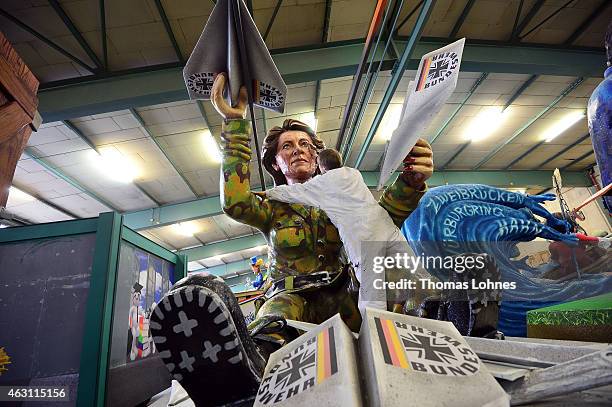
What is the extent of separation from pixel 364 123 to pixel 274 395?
5.21m

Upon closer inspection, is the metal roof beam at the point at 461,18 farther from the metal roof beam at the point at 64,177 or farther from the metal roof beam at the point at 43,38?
the metal roof beam at the point at 64,177

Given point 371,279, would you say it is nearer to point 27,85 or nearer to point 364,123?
point 27,85

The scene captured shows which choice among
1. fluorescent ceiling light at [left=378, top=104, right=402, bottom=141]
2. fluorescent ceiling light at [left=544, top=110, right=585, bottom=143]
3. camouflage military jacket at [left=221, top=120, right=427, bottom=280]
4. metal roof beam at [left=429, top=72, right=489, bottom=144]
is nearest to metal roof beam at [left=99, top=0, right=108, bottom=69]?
camouflage military jacket at [left=221, top=120, right=427, bottom=280]

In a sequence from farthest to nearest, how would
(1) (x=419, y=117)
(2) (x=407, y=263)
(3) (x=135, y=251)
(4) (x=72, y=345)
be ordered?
(3) (x=135, y=251) < (4) (x=72, y=345) < (2) (x=407, y=263) < (1) (x=419, y=117)

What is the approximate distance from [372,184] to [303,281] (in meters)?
5.79

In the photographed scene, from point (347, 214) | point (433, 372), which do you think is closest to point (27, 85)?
point (347, 214)

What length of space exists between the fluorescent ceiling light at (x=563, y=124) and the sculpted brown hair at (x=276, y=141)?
640 cm

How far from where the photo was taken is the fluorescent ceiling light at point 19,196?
4906 mm

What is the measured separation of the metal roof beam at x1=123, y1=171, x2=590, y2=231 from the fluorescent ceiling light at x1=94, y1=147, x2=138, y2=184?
103cm

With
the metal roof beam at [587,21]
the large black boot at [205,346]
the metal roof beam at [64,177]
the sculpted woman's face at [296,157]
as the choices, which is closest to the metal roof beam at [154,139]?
the metal roof beam at [64,177]

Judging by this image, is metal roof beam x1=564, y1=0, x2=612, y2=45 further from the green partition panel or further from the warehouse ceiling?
the green partition panel

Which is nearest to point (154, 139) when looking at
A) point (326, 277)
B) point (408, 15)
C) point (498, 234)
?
point (408, 15)

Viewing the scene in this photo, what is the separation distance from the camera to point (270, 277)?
1.04 m

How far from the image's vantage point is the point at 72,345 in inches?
47.0
